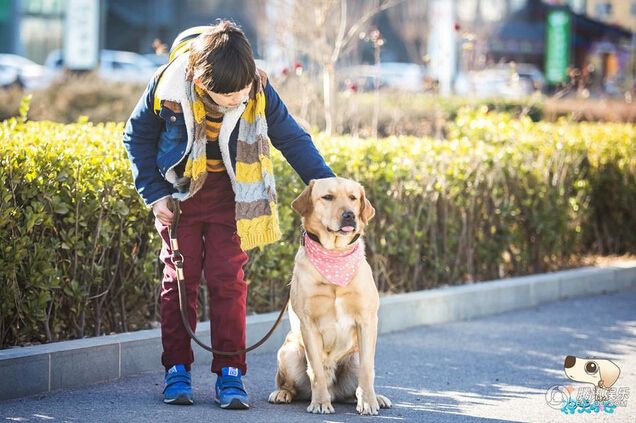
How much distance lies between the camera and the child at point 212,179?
146 inches

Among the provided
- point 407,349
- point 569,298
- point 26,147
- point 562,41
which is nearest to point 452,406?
point 407,349

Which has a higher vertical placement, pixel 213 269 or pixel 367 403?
pixel 213 269

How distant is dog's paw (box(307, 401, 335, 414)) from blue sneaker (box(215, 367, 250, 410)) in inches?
12.9

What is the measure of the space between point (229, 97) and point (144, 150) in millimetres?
556

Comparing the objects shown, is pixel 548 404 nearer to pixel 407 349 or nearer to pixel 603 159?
pixel 407 349

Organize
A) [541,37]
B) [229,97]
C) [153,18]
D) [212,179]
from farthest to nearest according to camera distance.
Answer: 1. [541,37]
2. [153,18]
3. [212,179]
4. [229,97]

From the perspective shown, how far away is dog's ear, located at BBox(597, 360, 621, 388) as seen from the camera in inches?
174

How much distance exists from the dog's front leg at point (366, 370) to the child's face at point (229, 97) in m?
1.23

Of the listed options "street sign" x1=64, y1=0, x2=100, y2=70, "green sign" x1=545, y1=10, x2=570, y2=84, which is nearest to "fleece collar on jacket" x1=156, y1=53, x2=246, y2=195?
"street sign" x1=64, y1=0, x2=100, y2=70

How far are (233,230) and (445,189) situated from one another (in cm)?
301

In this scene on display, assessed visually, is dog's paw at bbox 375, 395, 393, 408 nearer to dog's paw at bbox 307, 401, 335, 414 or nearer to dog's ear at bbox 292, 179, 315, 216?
dog's paw at bbox 307, 401, 335, 414

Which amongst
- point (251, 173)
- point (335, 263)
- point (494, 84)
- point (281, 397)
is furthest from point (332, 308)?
point (494, 84)

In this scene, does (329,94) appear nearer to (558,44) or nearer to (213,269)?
(213,269)

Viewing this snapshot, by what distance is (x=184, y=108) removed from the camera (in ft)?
12.1
